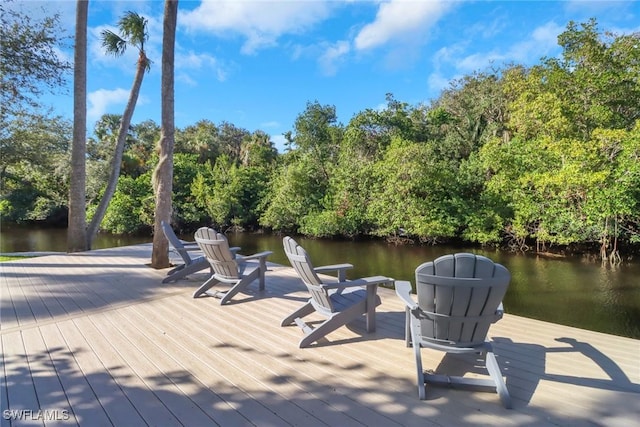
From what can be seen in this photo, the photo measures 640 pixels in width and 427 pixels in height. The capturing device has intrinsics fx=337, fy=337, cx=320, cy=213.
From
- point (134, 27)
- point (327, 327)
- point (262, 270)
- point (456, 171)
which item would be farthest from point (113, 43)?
point (456, 171)

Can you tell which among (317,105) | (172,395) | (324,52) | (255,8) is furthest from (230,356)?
(317,105)

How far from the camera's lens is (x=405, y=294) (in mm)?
2371

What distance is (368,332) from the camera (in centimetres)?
296

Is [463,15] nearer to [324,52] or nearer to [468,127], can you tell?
[324,52]

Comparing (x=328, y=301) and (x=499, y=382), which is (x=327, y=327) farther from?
(x=499, y=382)

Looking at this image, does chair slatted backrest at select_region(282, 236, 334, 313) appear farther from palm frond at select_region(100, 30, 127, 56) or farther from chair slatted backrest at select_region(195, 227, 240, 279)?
palm frond at select_region(100, 30, 127, 56)

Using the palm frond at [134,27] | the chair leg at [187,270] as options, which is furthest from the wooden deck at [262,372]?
the palm frond at [134,27]

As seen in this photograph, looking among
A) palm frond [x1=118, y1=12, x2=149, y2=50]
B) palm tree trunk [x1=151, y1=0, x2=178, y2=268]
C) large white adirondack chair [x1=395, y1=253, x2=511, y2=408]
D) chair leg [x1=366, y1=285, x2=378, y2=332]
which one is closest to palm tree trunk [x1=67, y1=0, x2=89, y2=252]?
palm frond [x1=118, y1=12, x2=149, y2=50]

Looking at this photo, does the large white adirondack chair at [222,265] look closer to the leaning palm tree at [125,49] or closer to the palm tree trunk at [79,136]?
the leaning palm tree at [125,49]

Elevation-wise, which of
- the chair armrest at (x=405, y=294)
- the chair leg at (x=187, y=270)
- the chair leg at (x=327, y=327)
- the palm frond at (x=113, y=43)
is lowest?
the chair leg at (x=327, y=327)

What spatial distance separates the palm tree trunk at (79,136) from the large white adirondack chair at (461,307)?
879 cm

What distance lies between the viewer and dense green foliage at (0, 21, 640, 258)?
983 centimetres

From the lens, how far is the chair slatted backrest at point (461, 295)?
1.97 meters

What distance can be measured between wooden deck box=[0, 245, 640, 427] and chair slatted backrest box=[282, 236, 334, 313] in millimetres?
298
